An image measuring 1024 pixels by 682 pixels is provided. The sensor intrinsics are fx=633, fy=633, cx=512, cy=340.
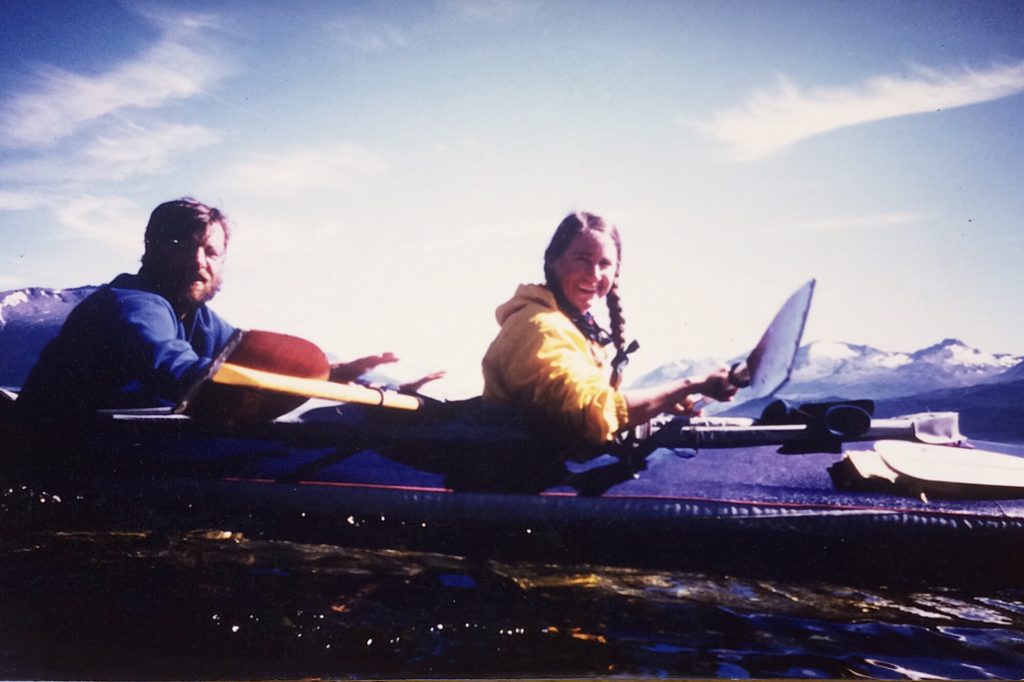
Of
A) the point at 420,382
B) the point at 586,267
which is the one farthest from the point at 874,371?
the point at 420,382

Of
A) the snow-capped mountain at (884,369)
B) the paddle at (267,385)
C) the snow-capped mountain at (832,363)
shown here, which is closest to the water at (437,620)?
the paddle at (267,385)

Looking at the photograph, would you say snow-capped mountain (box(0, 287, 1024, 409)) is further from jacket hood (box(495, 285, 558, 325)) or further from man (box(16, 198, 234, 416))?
jacket hood (box(495, 285, 558, 325))

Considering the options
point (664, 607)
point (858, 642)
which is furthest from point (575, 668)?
point (858, 642)

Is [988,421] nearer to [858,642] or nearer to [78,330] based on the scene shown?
[858,642]

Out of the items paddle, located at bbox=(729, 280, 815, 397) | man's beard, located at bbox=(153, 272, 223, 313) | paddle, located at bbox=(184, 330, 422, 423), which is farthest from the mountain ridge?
paddle, located at bbox=(184, 330, 422, 423)

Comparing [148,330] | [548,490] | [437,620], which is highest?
[148,330]

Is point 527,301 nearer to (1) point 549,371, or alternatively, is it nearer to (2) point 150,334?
(1) point 549,371
